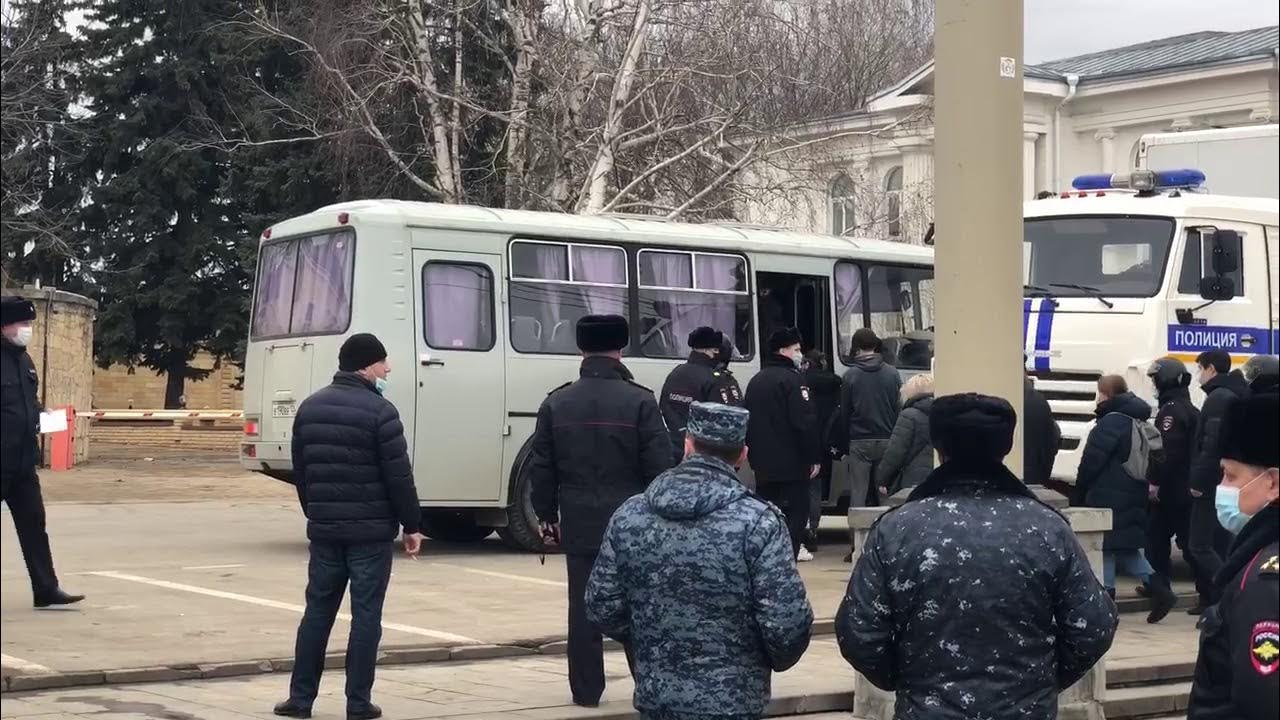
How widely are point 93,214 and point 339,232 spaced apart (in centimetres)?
2578

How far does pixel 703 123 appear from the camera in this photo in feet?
95.7

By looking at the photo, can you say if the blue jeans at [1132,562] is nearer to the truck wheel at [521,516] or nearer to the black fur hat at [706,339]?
the black fur hat at [706,339]

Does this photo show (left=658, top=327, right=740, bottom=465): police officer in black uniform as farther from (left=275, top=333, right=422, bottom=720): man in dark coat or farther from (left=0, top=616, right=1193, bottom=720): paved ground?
(left=275, top=333, right=422, bottom=720): man in dark coat

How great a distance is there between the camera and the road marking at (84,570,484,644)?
38.1 ft

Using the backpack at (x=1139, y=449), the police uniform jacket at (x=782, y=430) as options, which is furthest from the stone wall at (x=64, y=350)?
the backpack at (x=1139, y=449)

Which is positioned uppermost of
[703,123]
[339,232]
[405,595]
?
[703,123]

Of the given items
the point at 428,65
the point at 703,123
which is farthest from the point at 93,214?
the point at 703,123

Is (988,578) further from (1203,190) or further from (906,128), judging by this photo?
(906,128)

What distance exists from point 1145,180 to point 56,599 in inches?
375

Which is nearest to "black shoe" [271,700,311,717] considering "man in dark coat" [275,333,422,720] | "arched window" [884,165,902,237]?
"man in dark coat" [275,333,422,720]

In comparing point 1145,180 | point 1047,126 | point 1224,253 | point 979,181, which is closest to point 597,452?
point 979,181

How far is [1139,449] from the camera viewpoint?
13188 millimetres

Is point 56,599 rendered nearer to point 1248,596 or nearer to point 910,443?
point 910,443

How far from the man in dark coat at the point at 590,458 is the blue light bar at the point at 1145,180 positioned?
8.71 meters
